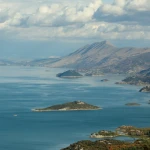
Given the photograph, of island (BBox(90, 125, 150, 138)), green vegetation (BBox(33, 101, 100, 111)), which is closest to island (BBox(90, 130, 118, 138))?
island (BBox(90, 125, 150, 138))

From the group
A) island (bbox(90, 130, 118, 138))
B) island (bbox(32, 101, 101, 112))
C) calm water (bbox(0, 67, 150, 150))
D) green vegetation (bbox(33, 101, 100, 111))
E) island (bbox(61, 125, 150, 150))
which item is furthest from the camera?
green vegetation (bbox(33, 101, 100, 111))

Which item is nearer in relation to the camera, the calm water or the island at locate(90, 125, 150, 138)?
the calm water

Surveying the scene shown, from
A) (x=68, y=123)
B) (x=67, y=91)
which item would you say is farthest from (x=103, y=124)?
(x=67, y=91)

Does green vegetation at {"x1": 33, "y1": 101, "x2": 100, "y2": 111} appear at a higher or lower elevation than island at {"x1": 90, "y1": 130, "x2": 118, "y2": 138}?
higher

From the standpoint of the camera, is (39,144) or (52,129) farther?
(52,129)

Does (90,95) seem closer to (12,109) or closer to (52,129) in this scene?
(12,109)

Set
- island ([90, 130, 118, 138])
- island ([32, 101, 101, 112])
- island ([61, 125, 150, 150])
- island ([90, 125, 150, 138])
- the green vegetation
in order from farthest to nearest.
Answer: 1. the green vegetation
2. island ([32, 101, 101, 112])
3. island ([90, 125, 150, 138])
4. island ([90, 130, 118, 138])
5. island ([61, 125, 150, 150])

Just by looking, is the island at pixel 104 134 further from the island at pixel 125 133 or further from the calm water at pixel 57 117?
the calm water at pixel 57 117

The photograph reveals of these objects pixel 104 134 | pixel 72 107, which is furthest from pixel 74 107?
pixel 104 134

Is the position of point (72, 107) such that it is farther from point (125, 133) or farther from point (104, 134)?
point (104, 134)

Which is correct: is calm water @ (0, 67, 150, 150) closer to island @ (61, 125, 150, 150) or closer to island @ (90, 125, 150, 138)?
island @ (90, 125, 150, 138)

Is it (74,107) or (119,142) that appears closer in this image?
(119,142)
